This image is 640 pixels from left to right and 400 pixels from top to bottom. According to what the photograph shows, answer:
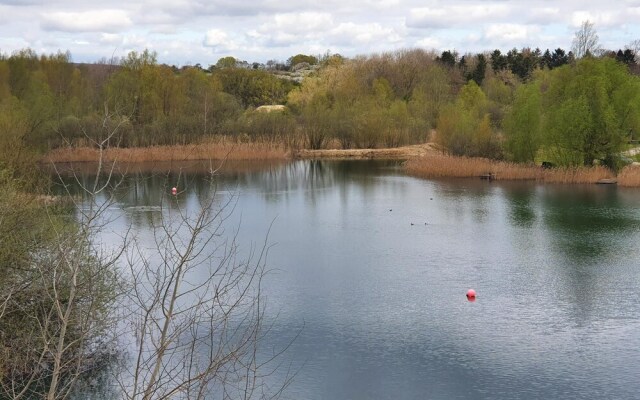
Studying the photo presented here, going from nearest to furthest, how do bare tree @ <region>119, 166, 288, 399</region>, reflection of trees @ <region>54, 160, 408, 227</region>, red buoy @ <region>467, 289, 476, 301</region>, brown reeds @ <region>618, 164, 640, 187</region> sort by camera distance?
1. bare tree @ <region>119, 166, 288, 399</region>
2. red buoy @ <region>467, 289, 476, 301</region>
3. reflection of trees @ <region>54, 160, 408, 227</region>
4. brown reeds @ <region>618, 164, 640, 187</region>

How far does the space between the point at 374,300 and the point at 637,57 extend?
7086 cm

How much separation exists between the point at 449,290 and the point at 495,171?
20.2 metres

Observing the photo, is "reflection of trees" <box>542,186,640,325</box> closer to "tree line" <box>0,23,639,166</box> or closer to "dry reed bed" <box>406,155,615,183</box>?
"dry reed bed" <box>406,155,615,183</box>

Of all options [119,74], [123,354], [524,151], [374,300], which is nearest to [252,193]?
[524,151]

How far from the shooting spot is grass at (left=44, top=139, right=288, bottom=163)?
39.6 metres

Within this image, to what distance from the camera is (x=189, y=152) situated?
4041 cm

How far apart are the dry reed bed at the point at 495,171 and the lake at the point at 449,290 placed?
11.3 feet

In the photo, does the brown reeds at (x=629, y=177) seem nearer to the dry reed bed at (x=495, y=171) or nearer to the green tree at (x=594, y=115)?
the dry reed bed at (x=495, y=171)

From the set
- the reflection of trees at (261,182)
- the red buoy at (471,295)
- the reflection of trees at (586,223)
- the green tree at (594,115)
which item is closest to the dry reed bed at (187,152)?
the reflection of trees at (261,182)

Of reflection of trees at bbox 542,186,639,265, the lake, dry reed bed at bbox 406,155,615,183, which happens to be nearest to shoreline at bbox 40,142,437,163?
dry reed bed at bbox 406,155,615,183

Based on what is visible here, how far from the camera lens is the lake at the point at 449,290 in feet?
36.1

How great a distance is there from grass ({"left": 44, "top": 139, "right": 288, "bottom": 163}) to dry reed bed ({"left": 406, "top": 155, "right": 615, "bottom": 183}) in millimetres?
9745

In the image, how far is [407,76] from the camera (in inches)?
2628

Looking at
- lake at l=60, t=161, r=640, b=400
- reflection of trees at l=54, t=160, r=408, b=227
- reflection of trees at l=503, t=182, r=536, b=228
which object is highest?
reflection of trees at l=54, t=160, r=408, b=227
